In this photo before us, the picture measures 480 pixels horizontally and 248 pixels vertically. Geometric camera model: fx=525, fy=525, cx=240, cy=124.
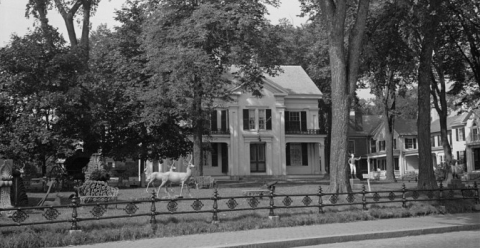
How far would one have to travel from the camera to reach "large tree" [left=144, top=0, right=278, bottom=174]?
93.8 ft

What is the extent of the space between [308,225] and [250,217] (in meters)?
1.77

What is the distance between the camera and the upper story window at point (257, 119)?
163ft

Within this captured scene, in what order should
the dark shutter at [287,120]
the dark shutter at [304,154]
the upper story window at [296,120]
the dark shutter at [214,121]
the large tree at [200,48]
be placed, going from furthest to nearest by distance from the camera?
1. the dark shutter at [304,154]
2. the upper story window at [296,120]
3. the dark shutter at [287,120]
4. the dark shutter at [214,121]
5. the large tree at [200,48]

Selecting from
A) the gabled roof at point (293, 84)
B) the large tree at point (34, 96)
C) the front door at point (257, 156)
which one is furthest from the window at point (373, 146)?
the large tree at point (34, 96)

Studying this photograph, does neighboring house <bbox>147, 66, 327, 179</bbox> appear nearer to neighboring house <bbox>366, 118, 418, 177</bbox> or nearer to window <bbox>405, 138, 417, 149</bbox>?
neighboring house <bbox>366, 118, 418, 177</bbox>

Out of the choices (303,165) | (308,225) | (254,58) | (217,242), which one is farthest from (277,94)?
(217,242)

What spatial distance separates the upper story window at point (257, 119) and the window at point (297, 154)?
410 cm

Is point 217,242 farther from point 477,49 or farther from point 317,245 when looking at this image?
point 477,49

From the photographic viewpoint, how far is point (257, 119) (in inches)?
1962

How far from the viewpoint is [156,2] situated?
31.8 meters

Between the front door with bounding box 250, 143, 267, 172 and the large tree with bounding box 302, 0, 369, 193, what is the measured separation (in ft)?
103

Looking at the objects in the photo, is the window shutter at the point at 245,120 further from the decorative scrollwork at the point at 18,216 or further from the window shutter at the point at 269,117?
the decorative scrollwork at the point at 18,216

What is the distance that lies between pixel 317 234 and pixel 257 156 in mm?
36932

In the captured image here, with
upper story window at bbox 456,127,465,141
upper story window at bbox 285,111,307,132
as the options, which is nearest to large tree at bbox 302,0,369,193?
upper story window at bbox 285,111,307,132
